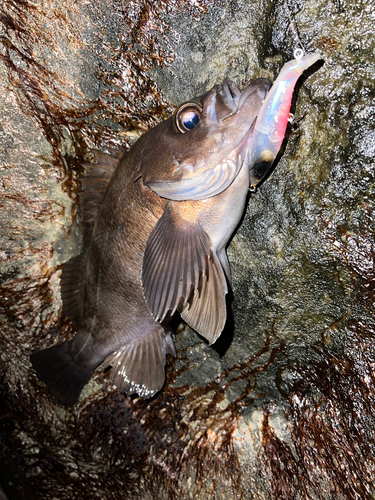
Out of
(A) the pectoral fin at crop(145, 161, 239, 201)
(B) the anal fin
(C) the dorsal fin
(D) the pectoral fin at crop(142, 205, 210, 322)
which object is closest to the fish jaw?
(A) the pectoral fin at crop(145, 161, 239, 201)

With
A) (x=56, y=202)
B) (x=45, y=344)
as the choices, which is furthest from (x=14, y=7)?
(x=45, y=344)

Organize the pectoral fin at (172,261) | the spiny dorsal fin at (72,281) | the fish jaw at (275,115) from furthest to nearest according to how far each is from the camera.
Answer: the spiny dorsal fin at (72,281), the pectoral fin at (172,261), the fish jaw at (275,115)

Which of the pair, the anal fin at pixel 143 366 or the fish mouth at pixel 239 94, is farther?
the anal fin at pixel 143 366

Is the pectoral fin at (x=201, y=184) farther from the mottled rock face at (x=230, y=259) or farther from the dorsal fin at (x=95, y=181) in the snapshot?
the dorsal fin at (x=95, y=181)

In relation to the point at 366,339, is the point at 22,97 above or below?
above

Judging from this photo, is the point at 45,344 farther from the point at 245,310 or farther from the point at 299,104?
the point at 299,104

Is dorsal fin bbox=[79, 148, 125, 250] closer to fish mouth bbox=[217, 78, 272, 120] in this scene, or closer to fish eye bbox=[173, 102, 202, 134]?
fish eye bbox=[173, 102, 202, 134]

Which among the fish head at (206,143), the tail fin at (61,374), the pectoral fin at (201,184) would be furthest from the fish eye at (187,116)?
the tail fin at (61,374)

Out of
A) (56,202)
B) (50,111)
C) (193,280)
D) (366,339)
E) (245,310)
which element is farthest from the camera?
(56,202)
